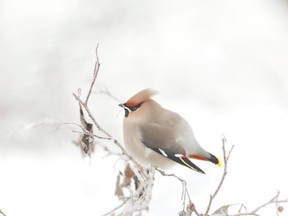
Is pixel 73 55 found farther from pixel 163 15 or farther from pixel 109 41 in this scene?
pixel 163 15

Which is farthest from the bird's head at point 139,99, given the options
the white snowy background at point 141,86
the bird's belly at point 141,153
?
the white snowy background at point 141,86

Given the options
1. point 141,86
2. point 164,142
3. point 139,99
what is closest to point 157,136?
point 164,142

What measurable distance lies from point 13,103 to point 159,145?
2.37 metres

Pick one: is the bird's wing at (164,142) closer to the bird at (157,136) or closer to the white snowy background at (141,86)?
the bird at (157,136)

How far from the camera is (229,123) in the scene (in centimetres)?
377

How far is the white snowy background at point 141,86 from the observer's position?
317 centimetres

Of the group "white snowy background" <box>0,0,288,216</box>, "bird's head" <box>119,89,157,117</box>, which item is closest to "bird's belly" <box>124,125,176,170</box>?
"bird's head" <box>119,89,157,117</box>

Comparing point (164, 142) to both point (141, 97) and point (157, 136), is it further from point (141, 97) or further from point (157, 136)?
point (141, 97)

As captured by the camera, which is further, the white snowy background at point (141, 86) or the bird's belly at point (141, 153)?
the white snowy background at point (141, 86)

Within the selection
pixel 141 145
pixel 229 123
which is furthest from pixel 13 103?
pixel 141 145

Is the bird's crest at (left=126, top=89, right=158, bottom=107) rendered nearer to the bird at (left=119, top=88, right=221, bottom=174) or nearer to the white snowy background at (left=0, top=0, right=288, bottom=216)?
the bird at (left=119, top=88, right=221, bottom=174)

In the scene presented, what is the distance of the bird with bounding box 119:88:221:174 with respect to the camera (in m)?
1.73

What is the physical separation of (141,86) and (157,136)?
2.39 meters

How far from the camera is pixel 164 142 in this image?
1790mm
